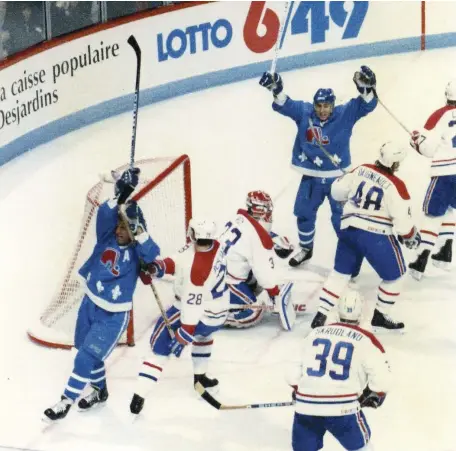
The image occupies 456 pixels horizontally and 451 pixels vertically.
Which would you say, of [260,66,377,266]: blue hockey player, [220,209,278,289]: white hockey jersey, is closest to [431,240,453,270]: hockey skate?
[260,66,377,266]: blue hockey player

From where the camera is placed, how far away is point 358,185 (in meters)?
4.91

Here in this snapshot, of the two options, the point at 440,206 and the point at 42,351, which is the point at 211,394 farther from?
the point at 440,206

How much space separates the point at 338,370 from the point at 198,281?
2.13 feet

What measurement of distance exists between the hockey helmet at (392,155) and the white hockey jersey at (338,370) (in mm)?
933

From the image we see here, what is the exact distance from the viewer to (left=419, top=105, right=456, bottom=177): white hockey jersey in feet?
17.9

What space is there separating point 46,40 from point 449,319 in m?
2.60

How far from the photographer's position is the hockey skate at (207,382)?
187 inches

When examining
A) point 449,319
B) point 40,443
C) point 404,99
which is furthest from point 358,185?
point 404,99

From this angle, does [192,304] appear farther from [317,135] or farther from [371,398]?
[317,135]

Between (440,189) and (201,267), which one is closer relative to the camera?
→ (201,267)

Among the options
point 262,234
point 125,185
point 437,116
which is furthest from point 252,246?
point 437,116

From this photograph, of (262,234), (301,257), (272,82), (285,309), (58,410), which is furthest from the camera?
(301,257)

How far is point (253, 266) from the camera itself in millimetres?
4922

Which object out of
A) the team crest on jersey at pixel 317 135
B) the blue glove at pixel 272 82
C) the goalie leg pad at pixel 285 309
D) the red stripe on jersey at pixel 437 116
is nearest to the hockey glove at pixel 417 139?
the red stripe on jersey at pixel 437 116
